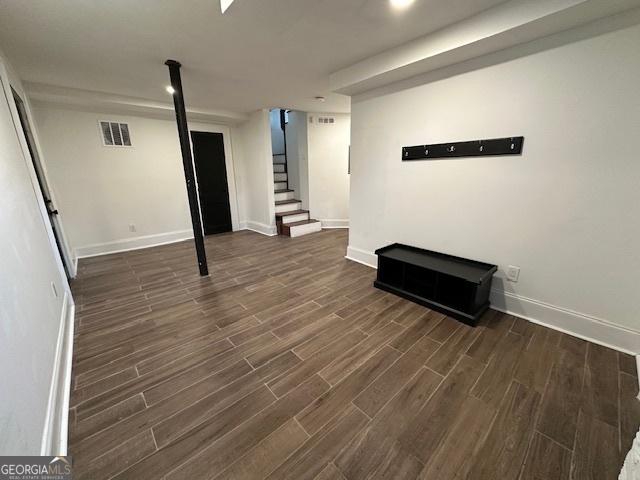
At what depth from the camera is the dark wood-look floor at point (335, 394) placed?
1.20 meters

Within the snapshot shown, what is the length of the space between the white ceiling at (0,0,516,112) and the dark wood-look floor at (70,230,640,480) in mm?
2422

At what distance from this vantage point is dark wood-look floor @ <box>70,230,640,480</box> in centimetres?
120

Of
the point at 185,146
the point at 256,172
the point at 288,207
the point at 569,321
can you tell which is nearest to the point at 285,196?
the point at 288,207

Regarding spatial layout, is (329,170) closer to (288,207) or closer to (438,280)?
(288,207)

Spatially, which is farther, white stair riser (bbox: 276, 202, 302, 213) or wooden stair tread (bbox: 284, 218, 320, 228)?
white stair riser (bbox: 276, 202, 302, 213)

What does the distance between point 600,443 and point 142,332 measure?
122 inches

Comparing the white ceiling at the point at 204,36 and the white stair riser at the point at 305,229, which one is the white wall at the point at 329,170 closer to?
the white stair riser at the point at 305,229

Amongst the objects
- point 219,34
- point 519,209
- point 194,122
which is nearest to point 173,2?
point 219,34

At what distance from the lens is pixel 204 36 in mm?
2098

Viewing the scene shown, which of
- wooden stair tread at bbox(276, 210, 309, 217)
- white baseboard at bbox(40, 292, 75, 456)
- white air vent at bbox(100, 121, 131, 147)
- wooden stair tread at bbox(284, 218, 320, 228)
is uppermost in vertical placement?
white air vent at bbox(100, 121, 131, 147)

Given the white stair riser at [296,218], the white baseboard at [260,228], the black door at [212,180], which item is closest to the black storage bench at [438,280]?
the white stair riser at [296,218]

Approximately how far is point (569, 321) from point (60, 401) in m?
3.60

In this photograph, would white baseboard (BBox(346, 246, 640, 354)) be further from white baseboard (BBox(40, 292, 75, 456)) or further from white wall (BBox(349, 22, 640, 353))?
white baseboard (BBox(40, 292, 75, 456))
